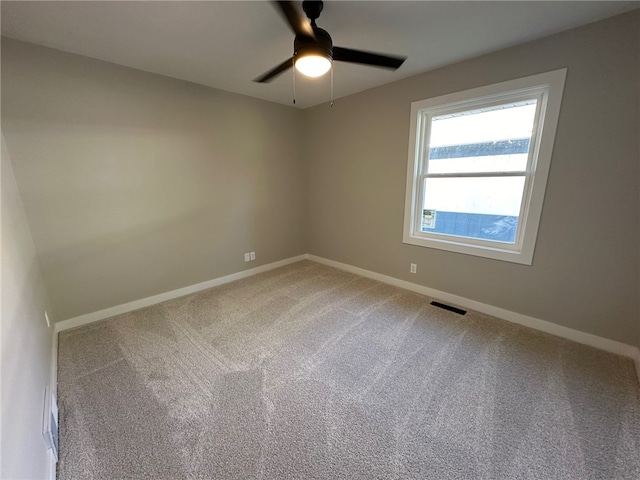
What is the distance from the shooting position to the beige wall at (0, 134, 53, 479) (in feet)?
2.90

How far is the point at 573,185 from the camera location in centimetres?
199

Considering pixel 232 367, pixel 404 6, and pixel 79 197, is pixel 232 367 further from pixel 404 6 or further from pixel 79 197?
pixel 404 6

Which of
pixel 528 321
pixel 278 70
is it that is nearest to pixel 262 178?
pixel 278 70

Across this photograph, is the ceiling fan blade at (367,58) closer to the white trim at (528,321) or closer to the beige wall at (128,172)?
the beige wall at (128,172)

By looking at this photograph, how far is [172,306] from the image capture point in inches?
108

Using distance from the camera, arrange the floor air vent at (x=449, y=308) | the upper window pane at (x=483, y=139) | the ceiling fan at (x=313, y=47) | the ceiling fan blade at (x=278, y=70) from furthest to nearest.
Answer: the floor air vent at (x=449, y=308), the upper window pane at (x=483, y=139), the ceiling fan blade at (x=278, y=70), the ceiling fan at (x=313, y=47)

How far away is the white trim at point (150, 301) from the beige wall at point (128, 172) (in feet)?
0.20

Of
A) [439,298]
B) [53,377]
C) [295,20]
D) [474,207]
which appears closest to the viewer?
[295,20]

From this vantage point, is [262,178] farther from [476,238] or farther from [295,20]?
[476,238]

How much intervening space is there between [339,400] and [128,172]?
110 inches

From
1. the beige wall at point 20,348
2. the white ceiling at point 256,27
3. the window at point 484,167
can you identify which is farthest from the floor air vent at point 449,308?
the beige wall at point 20,348

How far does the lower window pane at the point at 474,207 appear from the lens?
2.37 metres

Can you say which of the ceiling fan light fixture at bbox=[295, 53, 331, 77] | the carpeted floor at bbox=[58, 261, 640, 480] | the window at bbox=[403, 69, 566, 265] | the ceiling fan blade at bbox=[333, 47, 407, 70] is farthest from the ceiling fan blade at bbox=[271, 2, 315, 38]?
the carpeted floor at bbox=[58, 261, 640, 480]

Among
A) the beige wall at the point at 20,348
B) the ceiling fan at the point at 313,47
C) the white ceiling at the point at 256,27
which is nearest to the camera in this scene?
the beige wall at the point at 20,348
